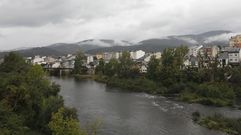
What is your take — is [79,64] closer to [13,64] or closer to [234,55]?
[234,55]

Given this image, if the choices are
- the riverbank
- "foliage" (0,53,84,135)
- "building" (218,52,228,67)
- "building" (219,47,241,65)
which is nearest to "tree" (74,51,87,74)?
the riverbank

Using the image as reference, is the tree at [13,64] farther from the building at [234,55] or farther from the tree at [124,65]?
the building at [234,55]

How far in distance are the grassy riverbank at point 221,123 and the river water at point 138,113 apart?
66 cm

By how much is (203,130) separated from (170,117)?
4.54 m

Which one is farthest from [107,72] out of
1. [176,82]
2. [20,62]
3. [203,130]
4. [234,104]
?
[203,130]

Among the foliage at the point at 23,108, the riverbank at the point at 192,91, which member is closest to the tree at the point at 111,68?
the riverbank at the point at 192,91

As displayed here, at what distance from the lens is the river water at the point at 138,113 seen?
85.1 ft

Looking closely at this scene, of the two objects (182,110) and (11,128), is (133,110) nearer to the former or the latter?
(182,110)

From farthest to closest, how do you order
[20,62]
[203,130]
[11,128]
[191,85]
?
[191,85]
[20,62]
[203,130]
[11,128]

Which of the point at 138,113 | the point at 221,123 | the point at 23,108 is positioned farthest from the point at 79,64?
the point at 23,108

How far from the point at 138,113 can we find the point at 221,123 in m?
7.30

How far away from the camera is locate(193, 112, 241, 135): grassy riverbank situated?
85.6ft

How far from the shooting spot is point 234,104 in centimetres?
3778

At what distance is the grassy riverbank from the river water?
0.66 metres
